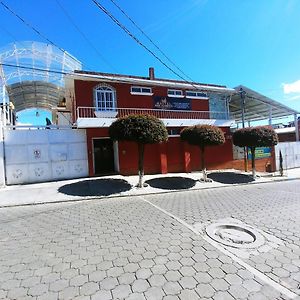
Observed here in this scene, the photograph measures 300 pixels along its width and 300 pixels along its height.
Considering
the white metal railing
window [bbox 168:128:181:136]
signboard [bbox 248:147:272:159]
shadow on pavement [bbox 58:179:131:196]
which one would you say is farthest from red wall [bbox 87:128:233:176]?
shadow on pavement [bbox 58:179:131:196]

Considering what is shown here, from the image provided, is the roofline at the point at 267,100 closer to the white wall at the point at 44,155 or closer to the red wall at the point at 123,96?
the red wall at the point at 123,96

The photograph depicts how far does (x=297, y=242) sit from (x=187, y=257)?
7.61ft

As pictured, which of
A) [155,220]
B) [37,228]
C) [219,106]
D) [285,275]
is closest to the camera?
[285,275]

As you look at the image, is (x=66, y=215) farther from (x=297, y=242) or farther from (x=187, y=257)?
(x=297, y=242)

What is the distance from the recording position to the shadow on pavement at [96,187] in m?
10.1

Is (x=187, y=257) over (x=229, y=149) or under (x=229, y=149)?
under

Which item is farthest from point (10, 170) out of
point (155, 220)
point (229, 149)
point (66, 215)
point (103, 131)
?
point (229, 149)

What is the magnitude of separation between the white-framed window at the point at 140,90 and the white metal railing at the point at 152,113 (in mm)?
1282

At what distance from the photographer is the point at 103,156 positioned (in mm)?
14930

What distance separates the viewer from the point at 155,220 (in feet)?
19.9

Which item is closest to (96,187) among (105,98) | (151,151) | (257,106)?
(151,151)

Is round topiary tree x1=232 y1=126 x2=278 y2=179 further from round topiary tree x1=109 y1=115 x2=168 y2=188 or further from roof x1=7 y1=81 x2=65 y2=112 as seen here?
roof x1=7 y1=81 x2=65 y2=112

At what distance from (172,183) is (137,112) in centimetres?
571

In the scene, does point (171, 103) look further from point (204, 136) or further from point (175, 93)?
point (204, 136)
